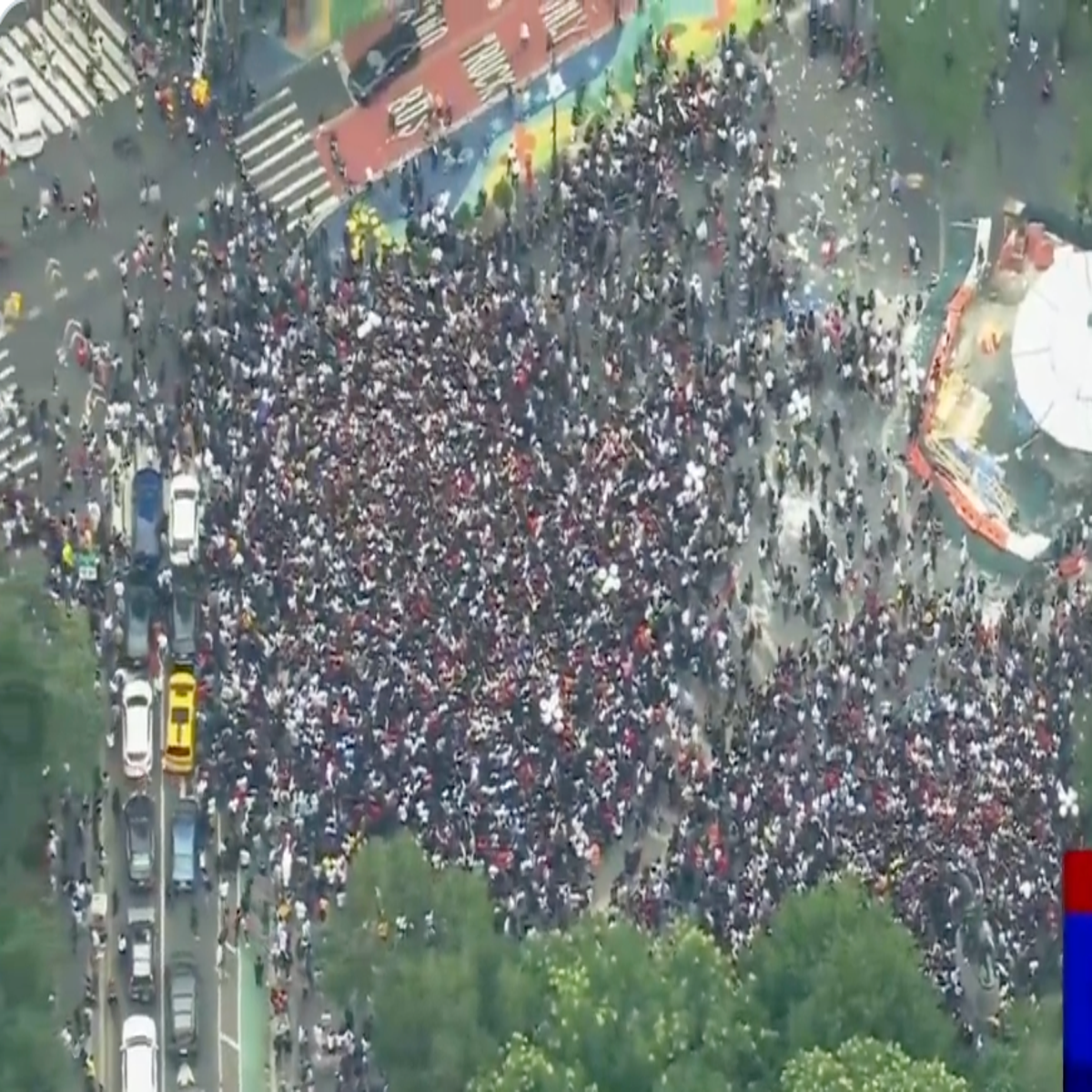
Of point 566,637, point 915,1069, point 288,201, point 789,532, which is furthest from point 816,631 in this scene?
point 288,201

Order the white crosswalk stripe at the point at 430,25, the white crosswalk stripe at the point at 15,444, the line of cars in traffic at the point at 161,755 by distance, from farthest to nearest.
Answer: the white crosswalk stripe at the point at 430,25
the white crosswalk stripe at the point at 15,444
the line of cars in traffic at the point at 161,755

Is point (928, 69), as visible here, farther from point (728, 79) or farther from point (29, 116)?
point (29, 116)

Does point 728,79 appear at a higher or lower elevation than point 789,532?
higher

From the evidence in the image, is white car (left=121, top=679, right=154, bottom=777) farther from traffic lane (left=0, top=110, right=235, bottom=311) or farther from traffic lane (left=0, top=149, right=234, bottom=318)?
traffic lane (left=0, top=110, right=235, bottom=311)

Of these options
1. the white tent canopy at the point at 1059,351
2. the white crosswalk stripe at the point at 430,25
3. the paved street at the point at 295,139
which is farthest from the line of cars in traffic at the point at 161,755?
the white tent canopy at the point at 1059,351

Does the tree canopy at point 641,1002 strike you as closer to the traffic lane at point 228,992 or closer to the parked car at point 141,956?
the traffic lane at point 228,992

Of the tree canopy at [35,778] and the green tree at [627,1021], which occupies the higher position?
the tree canopy at [35,778]
